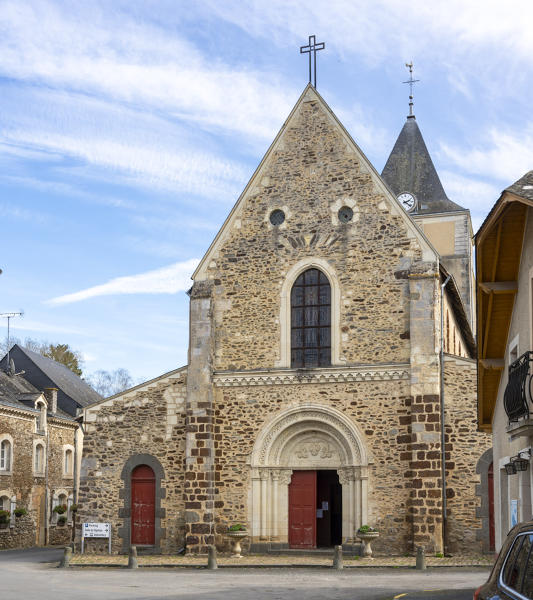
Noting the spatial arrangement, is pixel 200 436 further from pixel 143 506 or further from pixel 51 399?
pixel 51 399

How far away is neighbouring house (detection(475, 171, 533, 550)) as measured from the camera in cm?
1154

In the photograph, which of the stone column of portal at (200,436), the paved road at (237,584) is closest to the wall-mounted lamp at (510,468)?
the paved road at (237,584)

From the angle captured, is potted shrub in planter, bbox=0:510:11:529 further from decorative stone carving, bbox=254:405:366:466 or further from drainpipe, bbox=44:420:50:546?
decorative stone carving, bbox=254:405:366:466

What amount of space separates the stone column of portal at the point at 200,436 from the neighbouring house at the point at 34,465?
9.33 meters

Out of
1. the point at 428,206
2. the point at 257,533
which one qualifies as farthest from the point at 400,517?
the point at 428,206

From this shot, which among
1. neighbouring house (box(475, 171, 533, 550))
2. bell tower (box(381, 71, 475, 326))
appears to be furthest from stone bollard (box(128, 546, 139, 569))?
bell tower (box(381, 71, 475, 326))

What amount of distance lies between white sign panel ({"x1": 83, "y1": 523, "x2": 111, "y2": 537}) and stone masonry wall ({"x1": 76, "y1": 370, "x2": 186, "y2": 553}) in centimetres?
41

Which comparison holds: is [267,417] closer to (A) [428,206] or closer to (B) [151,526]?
(B) [151,526]

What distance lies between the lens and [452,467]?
70.4ft

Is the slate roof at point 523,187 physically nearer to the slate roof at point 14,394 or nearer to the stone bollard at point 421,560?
the stone bollard at point 421,560

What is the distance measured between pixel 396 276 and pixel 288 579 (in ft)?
28.2

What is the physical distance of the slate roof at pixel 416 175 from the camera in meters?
37.2

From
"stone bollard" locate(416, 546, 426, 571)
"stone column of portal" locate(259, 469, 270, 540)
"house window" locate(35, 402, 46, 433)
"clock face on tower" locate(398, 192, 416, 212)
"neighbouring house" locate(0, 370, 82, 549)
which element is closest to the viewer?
"stone bollard" locate(416, 546, 426, 571)

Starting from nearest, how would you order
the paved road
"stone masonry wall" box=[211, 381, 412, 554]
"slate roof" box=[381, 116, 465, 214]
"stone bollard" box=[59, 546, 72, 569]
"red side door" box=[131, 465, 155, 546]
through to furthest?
1. the paved road
2. "stone bollard" box=[59, 546, 72, 569]
3. "stone masonry wall" box=[211, 381, 412, 554]
4. "red side door" box=[131, 465, 155, 546]
5. "slate roof" box=[381, 116, 465, 214]
